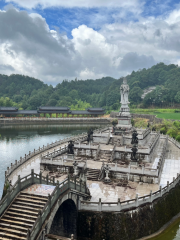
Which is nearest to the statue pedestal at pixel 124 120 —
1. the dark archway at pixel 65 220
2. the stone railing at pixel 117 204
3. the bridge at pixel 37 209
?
the stone railing at pixel 117 204

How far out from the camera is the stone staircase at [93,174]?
93.3 feet

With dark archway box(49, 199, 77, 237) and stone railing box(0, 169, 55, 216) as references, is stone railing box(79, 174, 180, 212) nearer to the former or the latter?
dark archway box(49, 199, 77, 237)

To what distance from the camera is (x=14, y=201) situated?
675 inches

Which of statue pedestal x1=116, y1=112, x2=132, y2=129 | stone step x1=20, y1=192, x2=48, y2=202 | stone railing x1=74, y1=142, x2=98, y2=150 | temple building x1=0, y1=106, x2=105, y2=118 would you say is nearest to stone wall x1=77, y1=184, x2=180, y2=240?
stone step x1=20, y1=192, x2=48, y2=202

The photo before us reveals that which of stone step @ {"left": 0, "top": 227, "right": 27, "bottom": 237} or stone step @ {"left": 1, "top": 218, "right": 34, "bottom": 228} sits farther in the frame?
stone step @ {"left": 1, "top": 218, "right": 34, "bottom": 228}

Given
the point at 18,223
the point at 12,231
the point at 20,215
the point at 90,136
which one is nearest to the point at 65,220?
the point at 20,215

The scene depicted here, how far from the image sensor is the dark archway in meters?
21.2

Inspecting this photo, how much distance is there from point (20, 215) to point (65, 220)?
6.96 metres

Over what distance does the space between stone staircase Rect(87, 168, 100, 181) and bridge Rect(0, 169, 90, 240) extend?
6436 millimetres

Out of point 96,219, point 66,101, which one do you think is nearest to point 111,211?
point 96,219

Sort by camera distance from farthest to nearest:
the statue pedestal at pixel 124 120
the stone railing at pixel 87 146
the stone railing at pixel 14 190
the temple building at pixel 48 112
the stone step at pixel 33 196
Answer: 1. the temple building at pixel 48 112
2. the statue pedestal at pixel 124 120
3. the stone railing at pixel 87 146
4. the stone step at pixel 33 196
5. the stone railing at pixel 14 190

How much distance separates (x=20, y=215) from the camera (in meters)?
15.9

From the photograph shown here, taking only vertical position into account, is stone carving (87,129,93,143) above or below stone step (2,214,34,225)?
above

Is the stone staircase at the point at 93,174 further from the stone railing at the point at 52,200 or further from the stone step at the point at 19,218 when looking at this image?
the stone step at the point at 19,218
